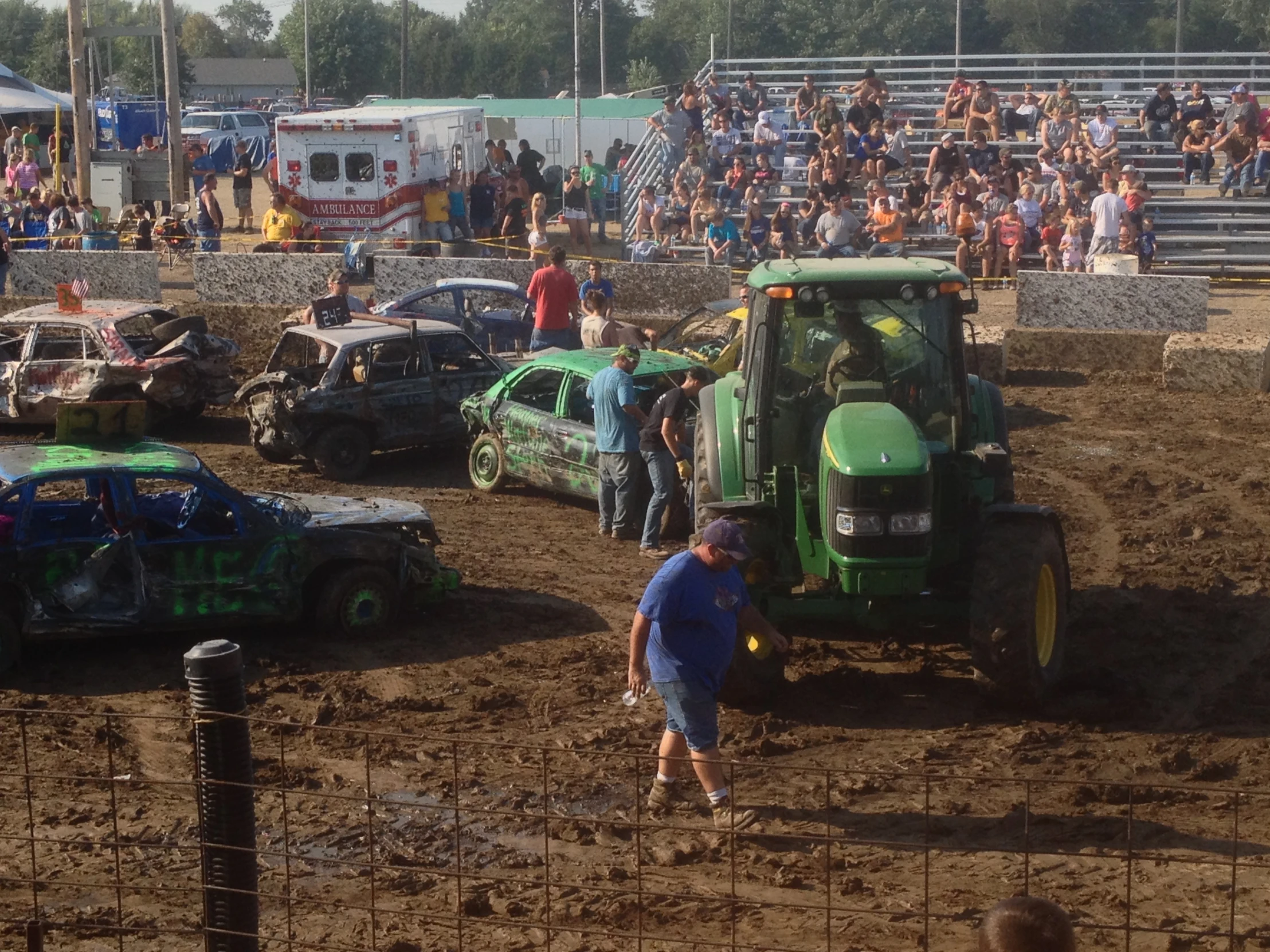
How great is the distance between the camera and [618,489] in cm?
→ 1285

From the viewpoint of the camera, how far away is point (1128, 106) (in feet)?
116

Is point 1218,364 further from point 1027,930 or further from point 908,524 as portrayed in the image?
point 1027,930

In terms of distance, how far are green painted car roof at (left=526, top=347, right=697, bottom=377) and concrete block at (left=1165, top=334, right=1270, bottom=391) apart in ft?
22.5

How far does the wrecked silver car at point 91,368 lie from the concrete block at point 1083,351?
30.3ft

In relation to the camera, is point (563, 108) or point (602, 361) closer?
point (602, 361)

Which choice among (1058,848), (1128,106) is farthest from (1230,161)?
(1058,848)

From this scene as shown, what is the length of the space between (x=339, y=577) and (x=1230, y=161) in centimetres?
2395

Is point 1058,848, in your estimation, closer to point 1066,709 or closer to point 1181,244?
point 1066,709

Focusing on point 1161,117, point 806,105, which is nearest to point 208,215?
point 806,105

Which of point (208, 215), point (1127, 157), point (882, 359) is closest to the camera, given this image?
point (882, 359)

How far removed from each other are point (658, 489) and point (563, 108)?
3187 cm

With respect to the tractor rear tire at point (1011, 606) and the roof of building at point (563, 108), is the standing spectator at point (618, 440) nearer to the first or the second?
the tractor rear tire at point (1011, 606)

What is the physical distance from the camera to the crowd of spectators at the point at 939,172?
25.8 m

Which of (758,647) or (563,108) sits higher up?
(563,108)
